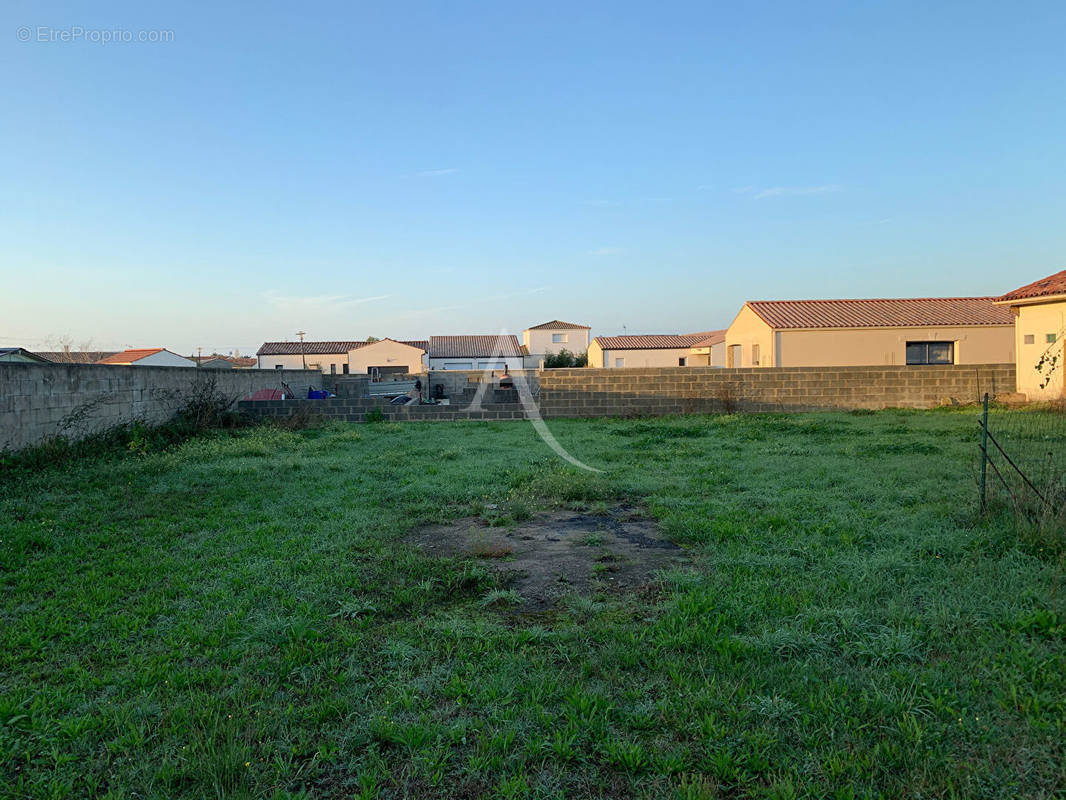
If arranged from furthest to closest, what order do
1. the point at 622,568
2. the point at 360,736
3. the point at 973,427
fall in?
the point at 973,427 < the point at 622,568 < the point at 360,736

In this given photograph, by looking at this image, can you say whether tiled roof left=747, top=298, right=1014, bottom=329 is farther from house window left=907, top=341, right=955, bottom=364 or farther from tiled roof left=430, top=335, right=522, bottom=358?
tiled roof left=430, top=335, right=522, bottom=358

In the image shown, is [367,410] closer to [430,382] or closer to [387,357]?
[430,382]

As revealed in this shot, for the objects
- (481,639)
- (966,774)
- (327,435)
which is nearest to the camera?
(966,774)

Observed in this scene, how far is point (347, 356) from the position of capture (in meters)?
49.1

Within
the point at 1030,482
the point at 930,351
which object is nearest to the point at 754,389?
the point at 1030,482

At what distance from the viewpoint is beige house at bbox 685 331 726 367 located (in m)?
40.2

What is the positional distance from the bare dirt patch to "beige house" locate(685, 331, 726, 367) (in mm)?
35595

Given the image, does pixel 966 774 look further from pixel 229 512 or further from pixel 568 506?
pixel 229 512

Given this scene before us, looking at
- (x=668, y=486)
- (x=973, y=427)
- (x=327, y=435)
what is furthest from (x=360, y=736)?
(x=973, y=427)

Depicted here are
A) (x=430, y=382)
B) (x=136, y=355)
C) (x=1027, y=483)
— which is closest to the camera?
(x=1027, y=483)

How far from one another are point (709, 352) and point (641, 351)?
4.66m

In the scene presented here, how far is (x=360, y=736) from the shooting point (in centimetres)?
217

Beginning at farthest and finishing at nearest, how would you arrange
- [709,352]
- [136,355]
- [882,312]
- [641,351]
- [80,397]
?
1. [641,351]
2. [709,352]
3. [136,355]
4. [882,312]
5. [80,397]

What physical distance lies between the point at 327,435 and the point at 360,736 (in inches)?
376
